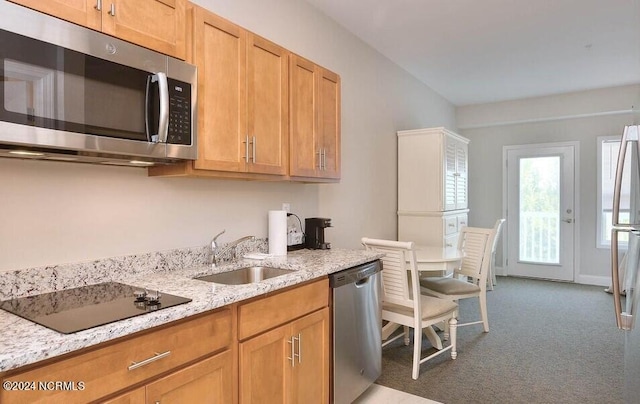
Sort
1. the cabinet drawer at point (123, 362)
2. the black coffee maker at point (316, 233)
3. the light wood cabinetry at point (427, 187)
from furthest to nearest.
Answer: the light wood cabinetry at point (427, 187), the black coffee maker at point (316, 233), the cabinet drawer at point (123, 362)

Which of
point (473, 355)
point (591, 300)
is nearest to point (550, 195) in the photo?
point (591, 300)

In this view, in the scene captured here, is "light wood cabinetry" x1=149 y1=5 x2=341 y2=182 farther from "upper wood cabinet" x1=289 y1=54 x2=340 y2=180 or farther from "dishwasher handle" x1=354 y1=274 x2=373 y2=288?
"dishwasher handle" x1=354 y1=274 x2=373 y2=288

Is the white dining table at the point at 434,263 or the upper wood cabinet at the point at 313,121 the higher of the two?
the upper wood cabinet at the point at 313,121

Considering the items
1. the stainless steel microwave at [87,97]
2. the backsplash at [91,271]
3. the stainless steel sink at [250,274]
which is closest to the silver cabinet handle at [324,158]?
the stainless steel sink at [250,274]

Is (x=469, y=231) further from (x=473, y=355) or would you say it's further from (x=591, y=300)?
(x=591, y=300)

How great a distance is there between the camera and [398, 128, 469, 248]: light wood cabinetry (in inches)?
166

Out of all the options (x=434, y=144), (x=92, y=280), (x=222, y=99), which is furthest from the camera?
(x=434, y=144)

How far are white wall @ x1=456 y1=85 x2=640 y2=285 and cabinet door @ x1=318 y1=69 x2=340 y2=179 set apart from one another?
4.31m

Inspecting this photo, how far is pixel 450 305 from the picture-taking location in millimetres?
3021

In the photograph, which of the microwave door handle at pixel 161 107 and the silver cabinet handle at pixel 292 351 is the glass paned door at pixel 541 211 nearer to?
the silver cabinet handle at pixel 292 351

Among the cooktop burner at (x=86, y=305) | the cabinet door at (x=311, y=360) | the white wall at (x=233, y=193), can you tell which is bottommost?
the cabinet door at (x=311, y=360)

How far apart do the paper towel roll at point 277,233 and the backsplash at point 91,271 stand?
0.46 metres

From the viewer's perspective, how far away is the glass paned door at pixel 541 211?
5957 mm

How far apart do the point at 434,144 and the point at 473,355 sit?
2169 mm
